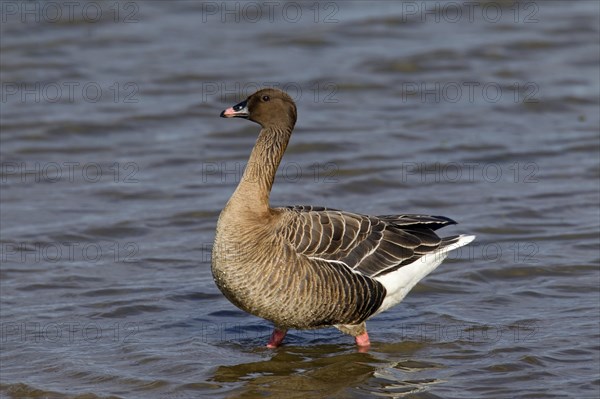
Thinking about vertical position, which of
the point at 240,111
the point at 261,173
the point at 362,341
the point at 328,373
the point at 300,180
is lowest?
the point at 328,373

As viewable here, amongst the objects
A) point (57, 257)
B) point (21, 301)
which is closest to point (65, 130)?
point (57, 257)

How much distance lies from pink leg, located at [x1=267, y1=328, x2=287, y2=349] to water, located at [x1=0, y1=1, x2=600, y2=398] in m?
0.10

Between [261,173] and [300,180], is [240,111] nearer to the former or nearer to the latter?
[261,173]

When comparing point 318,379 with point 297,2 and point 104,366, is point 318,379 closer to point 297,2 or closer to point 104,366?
point 104,366

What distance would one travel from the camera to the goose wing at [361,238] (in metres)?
8.74

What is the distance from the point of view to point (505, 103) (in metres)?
16.4

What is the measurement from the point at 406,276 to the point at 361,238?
1.79ft

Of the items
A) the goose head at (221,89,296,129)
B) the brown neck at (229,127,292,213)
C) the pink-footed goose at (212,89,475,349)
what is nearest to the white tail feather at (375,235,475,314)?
the pink-footed goose at (212,89,475,349)

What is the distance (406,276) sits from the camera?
914 cm

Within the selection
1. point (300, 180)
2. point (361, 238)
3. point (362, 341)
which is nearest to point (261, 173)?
point (361, 238)

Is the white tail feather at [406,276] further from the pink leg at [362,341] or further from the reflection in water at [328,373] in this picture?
the reflection in water at [328,373]

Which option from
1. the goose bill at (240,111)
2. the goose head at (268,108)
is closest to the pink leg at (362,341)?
the goose head at (268,108)

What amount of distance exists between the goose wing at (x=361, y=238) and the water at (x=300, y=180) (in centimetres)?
80

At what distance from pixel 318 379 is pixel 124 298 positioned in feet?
8.54
